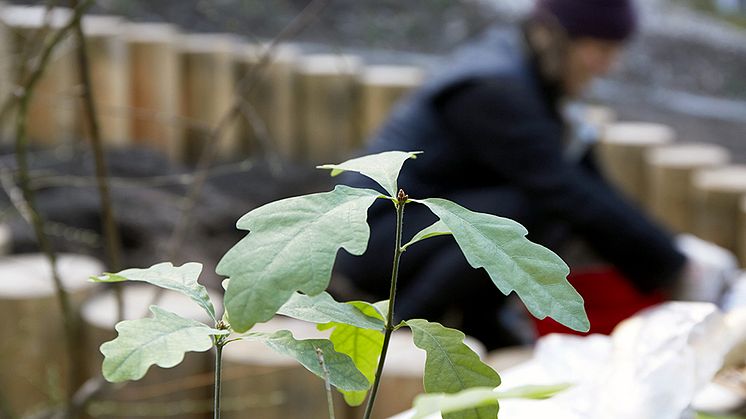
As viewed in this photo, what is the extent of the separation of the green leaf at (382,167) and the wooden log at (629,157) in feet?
10.1

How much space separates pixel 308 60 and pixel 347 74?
0.49 metres

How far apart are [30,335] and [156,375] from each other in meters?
0.33

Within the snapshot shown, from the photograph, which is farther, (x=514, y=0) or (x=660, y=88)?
(x=514, y=0)

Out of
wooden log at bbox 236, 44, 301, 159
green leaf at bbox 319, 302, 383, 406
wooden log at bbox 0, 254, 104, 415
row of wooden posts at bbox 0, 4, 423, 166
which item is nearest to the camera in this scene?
green leaf at bbox 319, 302, 383, 406

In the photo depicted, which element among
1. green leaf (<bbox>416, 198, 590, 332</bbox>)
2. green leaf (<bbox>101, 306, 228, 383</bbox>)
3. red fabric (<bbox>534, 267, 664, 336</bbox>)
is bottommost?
red fabric (<bbox>534, 267, 664, 336</bbox>)

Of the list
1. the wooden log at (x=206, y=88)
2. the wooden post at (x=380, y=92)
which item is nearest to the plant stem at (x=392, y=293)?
the wooden post at (x=380, y=92)

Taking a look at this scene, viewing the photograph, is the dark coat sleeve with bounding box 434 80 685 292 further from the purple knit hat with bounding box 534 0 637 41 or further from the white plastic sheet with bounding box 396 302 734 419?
the white plastic sheet with bounding box 396 302 734 419

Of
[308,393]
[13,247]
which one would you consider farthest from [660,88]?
[308,393]

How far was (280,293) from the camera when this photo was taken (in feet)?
1.49

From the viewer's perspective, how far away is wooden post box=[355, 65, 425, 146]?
397 centimetres

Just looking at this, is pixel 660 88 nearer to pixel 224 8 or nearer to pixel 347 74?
pixel 347 74

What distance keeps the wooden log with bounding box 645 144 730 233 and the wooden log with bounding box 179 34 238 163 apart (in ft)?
6.07

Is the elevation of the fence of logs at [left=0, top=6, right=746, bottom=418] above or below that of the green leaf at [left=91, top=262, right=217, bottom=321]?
below

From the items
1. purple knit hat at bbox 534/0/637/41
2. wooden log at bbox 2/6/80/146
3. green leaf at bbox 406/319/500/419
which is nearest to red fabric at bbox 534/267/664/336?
purple knit hat at bbox 534/0/637/41
